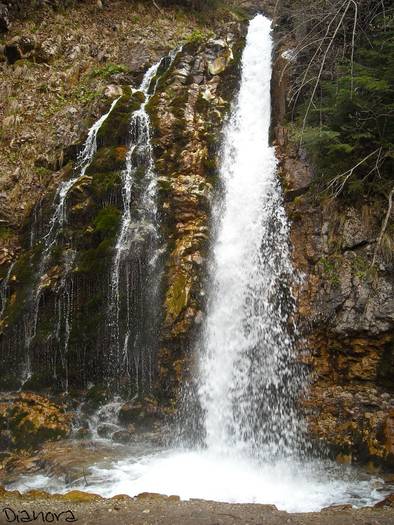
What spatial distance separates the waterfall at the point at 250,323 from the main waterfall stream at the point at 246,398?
0.8 inches

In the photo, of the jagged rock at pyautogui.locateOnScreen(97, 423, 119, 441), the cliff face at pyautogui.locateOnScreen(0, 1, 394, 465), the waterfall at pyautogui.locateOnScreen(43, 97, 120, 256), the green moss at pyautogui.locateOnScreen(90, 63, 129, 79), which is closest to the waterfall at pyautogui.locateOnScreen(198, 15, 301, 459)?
the cliff face at pyautogui.locateOnScreen(0, 1, 394, 465)

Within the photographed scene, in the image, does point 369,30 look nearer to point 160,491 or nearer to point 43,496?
point 160,491

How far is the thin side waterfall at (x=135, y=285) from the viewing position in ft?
31.8

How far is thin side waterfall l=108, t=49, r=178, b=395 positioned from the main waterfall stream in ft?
4.22

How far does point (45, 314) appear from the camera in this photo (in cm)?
1070

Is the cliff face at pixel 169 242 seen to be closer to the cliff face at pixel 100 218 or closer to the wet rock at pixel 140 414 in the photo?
the cliff face at pixel 100 218

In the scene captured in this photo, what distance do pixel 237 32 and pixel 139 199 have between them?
11513mm

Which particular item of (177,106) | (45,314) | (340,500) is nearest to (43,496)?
(340,500)

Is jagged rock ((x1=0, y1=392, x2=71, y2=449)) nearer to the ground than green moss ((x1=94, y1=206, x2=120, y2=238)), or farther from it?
nearer to the ground

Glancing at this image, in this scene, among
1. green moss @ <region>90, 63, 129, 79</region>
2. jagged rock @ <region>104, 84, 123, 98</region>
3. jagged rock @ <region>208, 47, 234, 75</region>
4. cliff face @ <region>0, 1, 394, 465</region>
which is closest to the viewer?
cliff face @ <region>0, 1, 394, 465</region>

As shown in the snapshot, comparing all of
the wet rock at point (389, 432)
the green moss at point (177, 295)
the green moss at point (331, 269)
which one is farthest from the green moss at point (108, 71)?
the wet rock at point (389, 432)

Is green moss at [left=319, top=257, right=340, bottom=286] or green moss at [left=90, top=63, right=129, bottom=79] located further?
green moss at [left=90, top=63, right=129, bottom=79]

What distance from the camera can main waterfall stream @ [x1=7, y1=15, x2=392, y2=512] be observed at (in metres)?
7.07

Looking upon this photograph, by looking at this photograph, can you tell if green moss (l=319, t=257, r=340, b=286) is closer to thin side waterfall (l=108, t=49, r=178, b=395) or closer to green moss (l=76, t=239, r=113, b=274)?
thin side waterfall (l=108, t=49, r=178, b=395)
